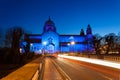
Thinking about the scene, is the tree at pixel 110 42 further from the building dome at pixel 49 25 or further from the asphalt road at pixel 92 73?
the building dome at pixel 49 25

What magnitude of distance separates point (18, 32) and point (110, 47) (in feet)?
160

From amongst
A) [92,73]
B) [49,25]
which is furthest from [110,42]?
[49,25]

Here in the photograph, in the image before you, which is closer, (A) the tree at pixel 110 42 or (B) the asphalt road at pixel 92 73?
(B) the asphalt road at pixel 92 73

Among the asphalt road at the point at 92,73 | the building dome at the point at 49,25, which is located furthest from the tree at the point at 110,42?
the building dome at the point at 49,25

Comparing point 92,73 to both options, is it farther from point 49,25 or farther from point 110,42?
point 49,25

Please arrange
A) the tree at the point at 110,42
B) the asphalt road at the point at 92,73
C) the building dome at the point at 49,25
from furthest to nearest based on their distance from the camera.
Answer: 1. the building dome at the point at 49,25
2. the tree at the point at 110,42
3. the asphalt road at the point at 92,73

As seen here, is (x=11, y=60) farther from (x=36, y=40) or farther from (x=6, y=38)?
(x=36, y=40)

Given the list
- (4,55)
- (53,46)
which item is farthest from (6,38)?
(53,46)

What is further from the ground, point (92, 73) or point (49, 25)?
point (49, 25)

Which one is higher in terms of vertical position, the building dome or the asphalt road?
the building dome

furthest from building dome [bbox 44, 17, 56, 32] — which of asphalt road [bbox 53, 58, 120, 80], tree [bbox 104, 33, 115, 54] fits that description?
asphalt road [bbox 53, 58, 120, 80]

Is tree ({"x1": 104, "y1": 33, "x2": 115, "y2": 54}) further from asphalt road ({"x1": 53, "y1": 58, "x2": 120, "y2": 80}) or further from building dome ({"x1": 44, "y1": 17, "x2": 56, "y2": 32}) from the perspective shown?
building dome ({"x1": 44, "y1": 17, "x2": 56, "y2": 32})

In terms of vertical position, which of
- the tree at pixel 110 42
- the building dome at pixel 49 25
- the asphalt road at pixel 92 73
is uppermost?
the building dome at pixel 49 25

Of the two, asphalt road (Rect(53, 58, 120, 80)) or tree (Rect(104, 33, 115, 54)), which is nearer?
asphalt road (Rect(53, 58, 120, 80))
